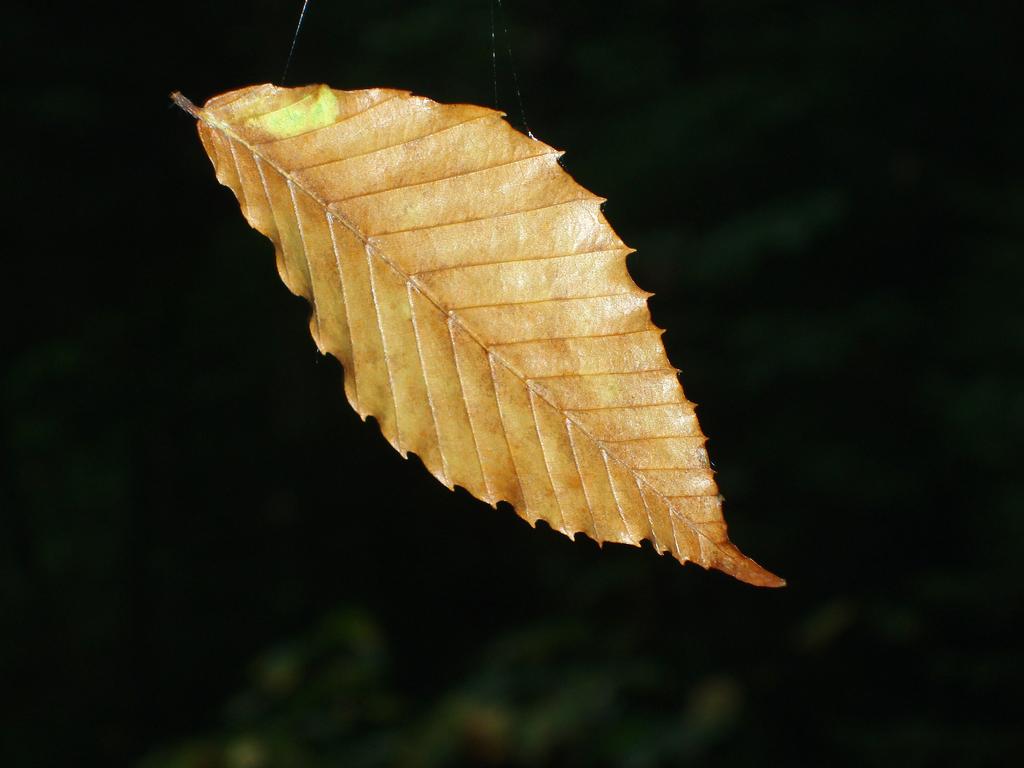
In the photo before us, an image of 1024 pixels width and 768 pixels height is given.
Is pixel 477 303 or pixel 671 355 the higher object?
pixel 477 303

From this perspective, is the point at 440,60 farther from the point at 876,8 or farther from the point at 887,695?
the point at 887,695

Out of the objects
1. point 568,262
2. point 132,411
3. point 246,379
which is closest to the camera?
point 568,262

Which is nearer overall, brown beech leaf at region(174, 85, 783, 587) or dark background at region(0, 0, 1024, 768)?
brown beech leaf at region(174, 85, 783, 587)

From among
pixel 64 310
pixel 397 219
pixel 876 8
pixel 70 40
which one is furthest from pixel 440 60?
pixel 397 219

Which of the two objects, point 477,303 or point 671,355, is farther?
point 671,355

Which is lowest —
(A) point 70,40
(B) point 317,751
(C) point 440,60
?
(B) point 317,751
